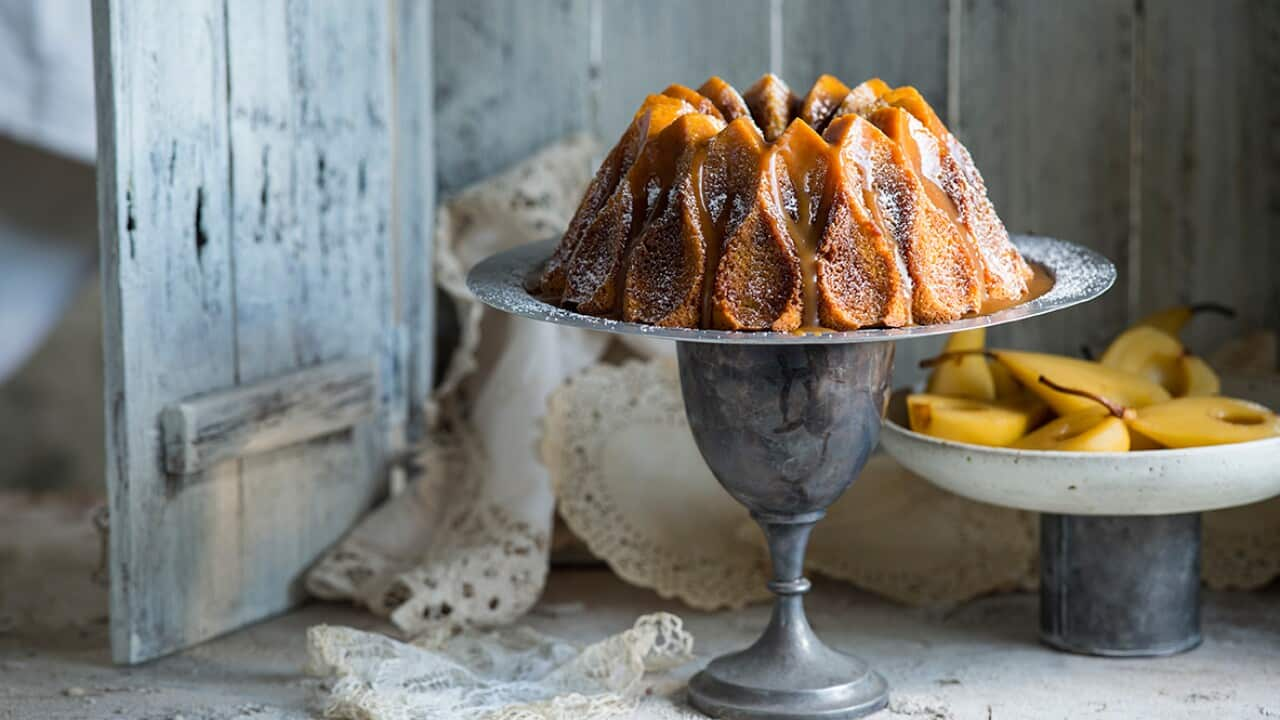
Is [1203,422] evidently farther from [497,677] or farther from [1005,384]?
[497,677]

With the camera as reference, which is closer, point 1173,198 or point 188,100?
point 188,100

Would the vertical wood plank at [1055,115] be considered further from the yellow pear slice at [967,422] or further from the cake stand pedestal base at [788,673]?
the cake stand pedestal base at [788,673]

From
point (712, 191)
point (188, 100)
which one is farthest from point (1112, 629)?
point (188, 100)

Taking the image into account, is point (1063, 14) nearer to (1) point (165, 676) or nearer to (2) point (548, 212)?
(2) point (548, 212)

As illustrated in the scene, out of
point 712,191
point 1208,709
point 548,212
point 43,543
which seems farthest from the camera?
point 43,543

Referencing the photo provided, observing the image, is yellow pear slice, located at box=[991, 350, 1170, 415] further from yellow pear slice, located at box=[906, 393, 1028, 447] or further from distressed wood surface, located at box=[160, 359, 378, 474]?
distressed wood surface, located at box=[160, 359, 378, 474]
